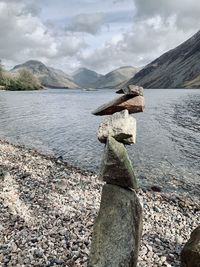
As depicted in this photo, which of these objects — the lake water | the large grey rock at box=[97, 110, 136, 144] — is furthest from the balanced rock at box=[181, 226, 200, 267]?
the lake water

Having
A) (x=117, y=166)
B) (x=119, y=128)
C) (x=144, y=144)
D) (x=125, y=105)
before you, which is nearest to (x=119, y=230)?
(x=117, y=166)

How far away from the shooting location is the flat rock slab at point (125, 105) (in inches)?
581

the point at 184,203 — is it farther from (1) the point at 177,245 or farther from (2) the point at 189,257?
(2) the point at 189,257

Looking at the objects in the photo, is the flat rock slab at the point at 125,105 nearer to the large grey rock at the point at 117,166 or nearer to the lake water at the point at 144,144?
the large grey rock at the point at 117,166

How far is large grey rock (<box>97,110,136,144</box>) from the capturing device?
12938mm

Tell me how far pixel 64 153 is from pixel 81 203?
64.6 ft

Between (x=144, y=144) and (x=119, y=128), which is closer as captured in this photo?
(x=119, y=128)

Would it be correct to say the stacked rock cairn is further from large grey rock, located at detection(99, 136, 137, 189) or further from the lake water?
the lake water

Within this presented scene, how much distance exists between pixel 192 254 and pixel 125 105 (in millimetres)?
6617

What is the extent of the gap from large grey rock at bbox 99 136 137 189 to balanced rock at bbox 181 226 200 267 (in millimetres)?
3424

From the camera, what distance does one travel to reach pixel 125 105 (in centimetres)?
1479

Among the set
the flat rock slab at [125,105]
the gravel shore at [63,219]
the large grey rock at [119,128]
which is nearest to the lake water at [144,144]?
the gravel shore at [63,219]

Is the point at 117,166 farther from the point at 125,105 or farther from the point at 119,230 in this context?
the point at 125,105

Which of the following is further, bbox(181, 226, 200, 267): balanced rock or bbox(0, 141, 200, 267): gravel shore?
bbox(0, 141, 200, 267): gravel shore
